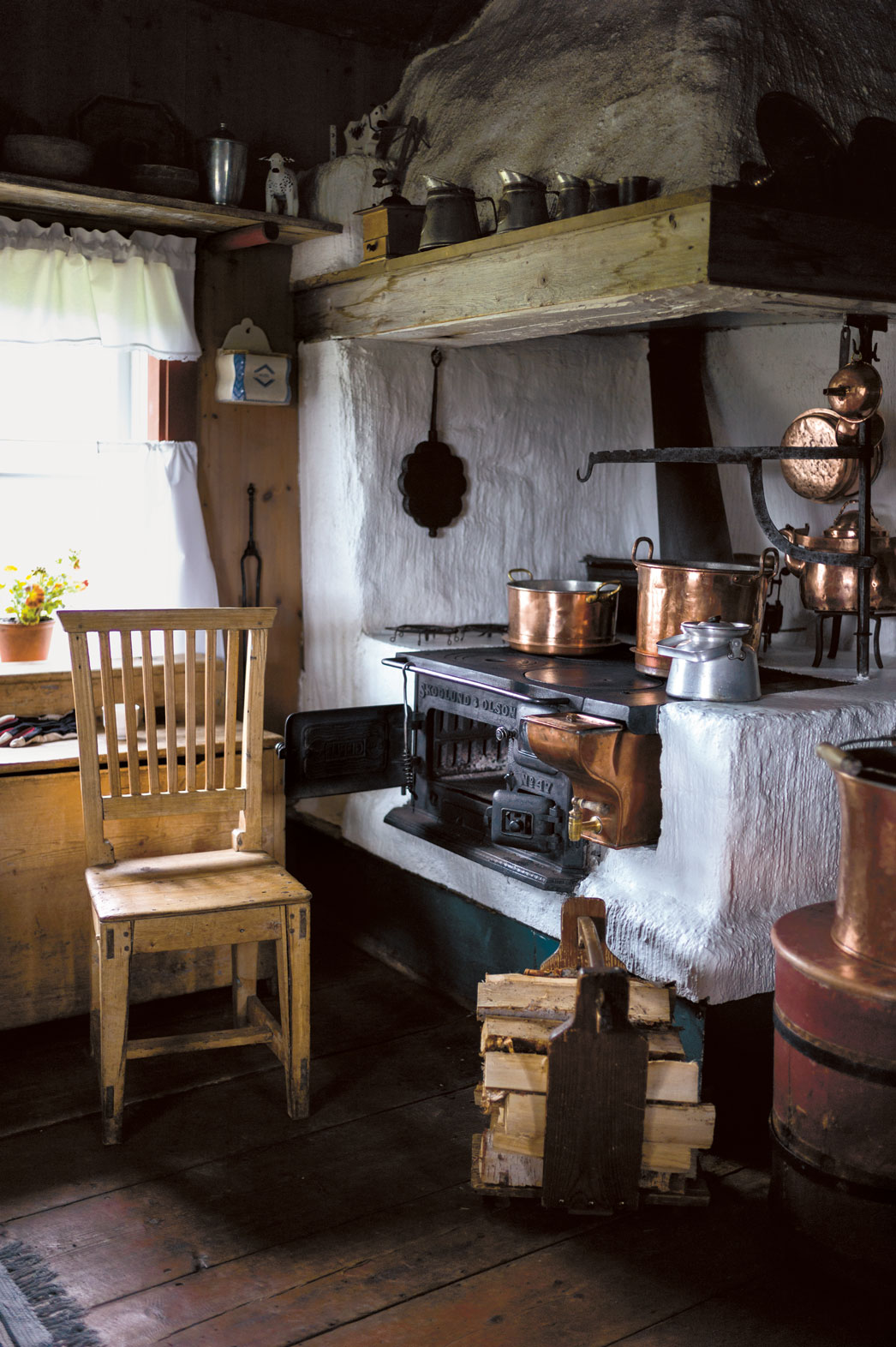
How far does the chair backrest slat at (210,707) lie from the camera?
2.92m

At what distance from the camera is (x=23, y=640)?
11.3 ft

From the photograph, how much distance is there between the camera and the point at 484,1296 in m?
2.14

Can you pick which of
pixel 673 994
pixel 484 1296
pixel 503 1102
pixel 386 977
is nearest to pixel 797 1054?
pixel 673 994

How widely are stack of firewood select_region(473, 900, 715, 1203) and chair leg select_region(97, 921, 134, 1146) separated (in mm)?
792

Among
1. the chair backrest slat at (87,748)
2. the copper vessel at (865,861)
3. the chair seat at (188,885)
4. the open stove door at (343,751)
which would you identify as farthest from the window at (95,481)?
the copper vessel at (865,861)

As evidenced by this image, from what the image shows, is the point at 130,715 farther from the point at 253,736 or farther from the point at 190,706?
the point at 253,736

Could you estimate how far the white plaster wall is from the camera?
2.58 m

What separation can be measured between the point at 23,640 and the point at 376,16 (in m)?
2.26

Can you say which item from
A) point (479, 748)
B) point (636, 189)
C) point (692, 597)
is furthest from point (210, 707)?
point (636, 189)

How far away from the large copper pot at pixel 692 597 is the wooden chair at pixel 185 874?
95cm

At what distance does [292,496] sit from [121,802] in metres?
1.39

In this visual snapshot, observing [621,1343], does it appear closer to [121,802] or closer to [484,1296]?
[484,1296]

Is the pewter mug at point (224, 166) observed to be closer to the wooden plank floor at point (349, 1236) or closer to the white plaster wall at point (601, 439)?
the white plaster wall at point (601, 439)

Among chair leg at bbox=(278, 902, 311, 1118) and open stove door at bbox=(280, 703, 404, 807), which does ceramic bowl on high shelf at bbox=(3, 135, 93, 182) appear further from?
chair leg at bbox=(278, 902, 311, 1118)
